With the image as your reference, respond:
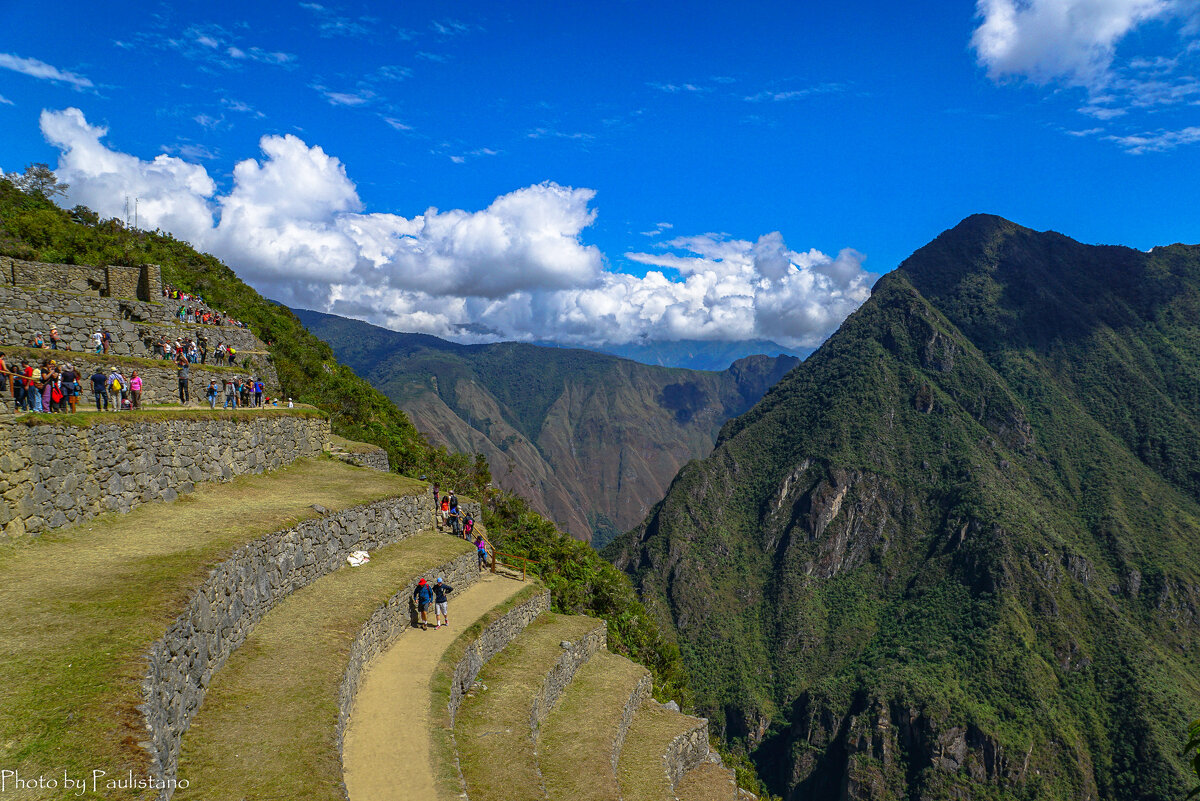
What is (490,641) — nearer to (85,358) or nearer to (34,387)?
(34,387)

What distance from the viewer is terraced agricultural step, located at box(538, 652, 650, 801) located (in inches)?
631

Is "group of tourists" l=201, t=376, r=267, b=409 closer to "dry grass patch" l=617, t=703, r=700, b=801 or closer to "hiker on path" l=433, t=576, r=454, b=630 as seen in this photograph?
"hiker on path" l=433, t=576, r=454, b=630

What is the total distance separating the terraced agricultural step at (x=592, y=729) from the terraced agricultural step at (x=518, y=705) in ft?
1.91

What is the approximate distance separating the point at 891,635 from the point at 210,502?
17577 cm

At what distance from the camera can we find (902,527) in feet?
651

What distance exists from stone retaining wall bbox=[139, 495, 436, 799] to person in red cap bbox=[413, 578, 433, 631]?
306cm

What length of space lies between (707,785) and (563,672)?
6.51m

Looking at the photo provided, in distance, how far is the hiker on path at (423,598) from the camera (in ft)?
65.5

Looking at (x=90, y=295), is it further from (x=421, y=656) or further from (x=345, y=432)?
(x=421, y=656)

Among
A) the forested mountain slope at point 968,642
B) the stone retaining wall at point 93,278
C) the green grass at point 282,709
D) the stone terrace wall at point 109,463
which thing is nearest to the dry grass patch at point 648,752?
the green grass at point 282,709

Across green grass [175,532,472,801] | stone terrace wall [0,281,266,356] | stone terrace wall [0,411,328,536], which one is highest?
stone terrace wall [0,281,266,356]

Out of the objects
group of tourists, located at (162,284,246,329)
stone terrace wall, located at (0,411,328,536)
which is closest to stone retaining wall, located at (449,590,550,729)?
stone terrace wall, located at (0,411,328,536)

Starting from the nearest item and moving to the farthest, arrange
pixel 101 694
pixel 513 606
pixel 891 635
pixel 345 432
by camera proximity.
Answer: pixel 101 694
pixel 513 606
pixel 345 432
pixel 891 635

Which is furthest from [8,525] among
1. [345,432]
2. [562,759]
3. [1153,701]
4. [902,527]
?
[902,527]
